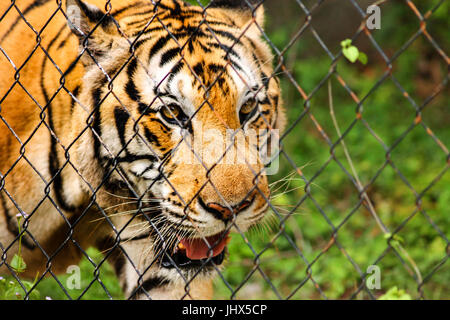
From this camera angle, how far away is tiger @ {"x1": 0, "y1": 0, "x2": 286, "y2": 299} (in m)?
2.43

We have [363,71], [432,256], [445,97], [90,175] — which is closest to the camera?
[90,175]

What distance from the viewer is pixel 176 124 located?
2537 mm

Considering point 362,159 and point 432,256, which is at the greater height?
point 362,159

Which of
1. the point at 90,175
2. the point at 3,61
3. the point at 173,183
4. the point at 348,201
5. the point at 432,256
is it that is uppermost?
the point at 3,61

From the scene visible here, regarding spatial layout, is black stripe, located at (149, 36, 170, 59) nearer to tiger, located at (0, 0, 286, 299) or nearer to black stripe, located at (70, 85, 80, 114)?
tiger, located at (0, 0, 286, 299)

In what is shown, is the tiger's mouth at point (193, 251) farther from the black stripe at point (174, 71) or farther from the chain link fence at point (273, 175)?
the black stripe at point (174, 71)

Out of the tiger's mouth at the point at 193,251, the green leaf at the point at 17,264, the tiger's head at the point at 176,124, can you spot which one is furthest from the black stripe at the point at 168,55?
the green leaf at the point at 17,264

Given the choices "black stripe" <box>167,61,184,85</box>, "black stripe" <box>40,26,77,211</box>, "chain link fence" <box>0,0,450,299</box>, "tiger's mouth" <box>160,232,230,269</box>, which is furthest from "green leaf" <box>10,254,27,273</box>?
"black stripe" <box>167,61,184,85</box>

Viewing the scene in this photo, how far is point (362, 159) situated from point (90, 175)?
327cm

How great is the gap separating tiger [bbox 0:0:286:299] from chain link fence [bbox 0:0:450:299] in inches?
0.5

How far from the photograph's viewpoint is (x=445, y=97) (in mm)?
6359
